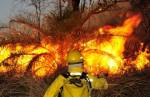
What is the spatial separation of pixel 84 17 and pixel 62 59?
2.14 m

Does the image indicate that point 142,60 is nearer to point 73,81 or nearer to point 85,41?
point 85,41

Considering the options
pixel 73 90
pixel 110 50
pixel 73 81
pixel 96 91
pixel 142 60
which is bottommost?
pixel 96 91

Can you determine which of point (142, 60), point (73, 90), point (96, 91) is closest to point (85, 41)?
point (142, 60)

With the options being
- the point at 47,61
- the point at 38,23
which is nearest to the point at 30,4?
the point at 38,23

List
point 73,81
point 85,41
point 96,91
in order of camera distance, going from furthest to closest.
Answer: point 85,41 < point 96,91 < point 73,81

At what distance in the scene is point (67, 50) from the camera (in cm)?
2214

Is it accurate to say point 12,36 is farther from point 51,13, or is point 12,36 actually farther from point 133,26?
point 133,26

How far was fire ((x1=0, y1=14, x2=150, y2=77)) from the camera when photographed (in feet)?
70.2

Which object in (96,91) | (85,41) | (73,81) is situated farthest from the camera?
(85,41)

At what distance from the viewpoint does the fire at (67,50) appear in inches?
843

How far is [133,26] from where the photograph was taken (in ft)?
78.8

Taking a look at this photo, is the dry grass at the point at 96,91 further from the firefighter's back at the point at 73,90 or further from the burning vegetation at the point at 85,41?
the firefighter's back at the point at 73,90

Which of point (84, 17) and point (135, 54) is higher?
point (84, 17)

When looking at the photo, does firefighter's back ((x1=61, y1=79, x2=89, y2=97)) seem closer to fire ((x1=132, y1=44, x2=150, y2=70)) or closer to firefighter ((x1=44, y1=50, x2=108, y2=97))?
firefighter ((x1=44, y1=50, x2=108, y2=97))
